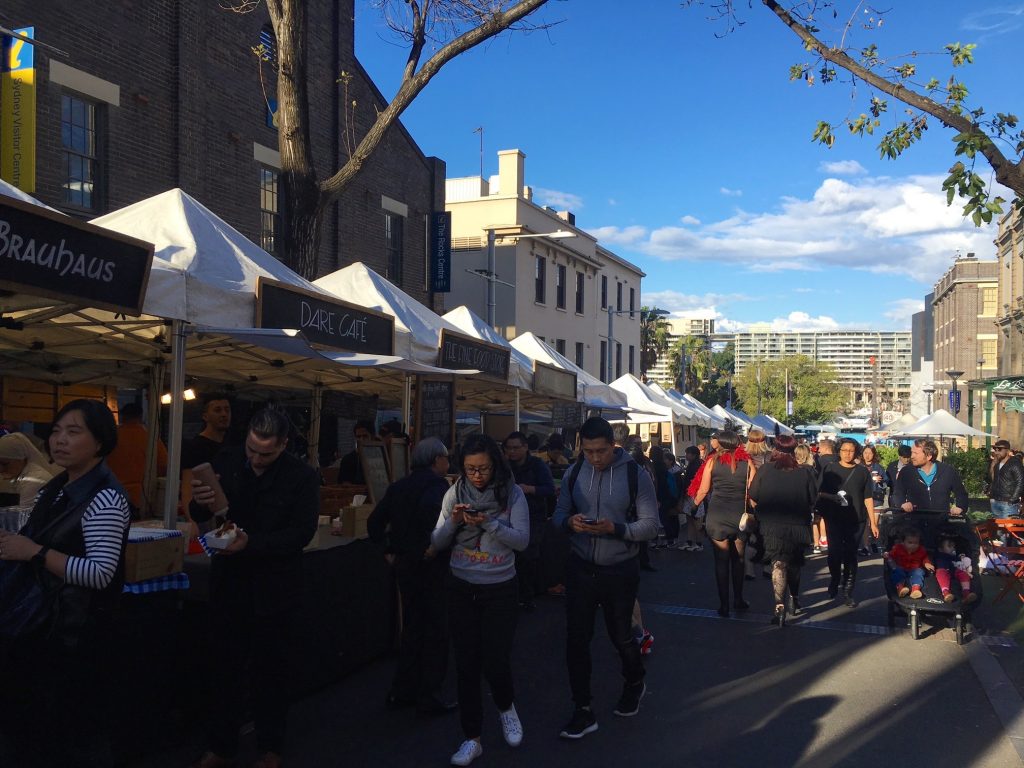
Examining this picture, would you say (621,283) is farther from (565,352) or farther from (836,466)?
(836,466)

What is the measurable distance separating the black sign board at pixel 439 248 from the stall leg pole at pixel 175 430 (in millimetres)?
16164

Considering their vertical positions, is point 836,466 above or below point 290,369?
below

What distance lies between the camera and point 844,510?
10.8m

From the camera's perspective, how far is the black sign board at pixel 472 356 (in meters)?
10.8

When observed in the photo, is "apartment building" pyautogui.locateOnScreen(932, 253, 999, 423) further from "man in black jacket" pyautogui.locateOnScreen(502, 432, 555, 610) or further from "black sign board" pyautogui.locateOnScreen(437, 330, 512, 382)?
"man in black jacket" pyautogui.locateOnScreen(502, 432, 555, 610)

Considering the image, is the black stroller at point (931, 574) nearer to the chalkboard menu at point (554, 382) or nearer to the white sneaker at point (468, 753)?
the white sneaker at point (468, 753)

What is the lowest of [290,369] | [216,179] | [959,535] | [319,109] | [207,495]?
[959,535]

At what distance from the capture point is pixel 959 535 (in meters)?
9.24

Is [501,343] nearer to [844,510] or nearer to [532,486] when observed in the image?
[532,486]

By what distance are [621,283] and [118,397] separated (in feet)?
111

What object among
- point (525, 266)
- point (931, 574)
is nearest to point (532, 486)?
point (931, 574)

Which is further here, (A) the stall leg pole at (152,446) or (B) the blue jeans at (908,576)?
(B) the blue jeans at (908,576)

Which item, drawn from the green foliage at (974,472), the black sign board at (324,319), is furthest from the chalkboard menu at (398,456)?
the green foliage at (974,472)

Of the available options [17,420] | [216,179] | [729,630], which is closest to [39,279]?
[729,630]
